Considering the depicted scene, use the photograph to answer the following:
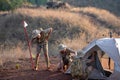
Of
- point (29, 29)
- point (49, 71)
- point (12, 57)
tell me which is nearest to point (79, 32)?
point (29, 29)

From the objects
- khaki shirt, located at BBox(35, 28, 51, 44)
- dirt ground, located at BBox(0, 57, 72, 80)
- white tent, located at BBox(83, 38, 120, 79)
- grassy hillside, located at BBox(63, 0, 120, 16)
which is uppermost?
grassy hillside, located at BBox(63, 0, 120, 16)

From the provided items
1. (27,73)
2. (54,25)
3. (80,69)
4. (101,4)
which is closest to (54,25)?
(54,25)

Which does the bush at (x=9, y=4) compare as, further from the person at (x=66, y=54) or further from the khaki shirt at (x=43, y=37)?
the person at (x=66, y=54)

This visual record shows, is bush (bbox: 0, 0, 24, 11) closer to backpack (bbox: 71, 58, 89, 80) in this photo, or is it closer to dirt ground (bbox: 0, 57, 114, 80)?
dirt ground (bbox: 0, 57, 114, 80)

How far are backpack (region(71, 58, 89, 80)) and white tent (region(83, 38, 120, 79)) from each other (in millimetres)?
797

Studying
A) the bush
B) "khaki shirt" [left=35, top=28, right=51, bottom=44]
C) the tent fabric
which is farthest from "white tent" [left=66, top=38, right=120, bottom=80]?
the bush

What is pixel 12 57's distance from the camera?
13680mm

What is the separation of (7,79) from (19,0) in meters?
23.1

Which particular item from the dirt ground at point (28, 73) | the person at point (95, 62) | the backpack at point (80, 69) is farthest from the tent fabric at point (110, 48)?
the dirt ground at point (28, 73)

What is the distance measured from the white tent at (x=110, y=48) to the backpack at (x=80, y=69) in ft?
2.61

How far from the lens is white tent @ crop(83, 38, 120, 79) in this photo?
8.87 m

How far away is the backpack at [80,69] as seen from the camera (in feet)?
28.7

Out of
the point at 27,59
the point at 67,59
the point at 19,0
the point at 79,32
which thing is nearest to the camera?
the point at 67,59

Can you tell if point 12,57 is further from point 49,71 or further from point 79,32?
point 79,32
